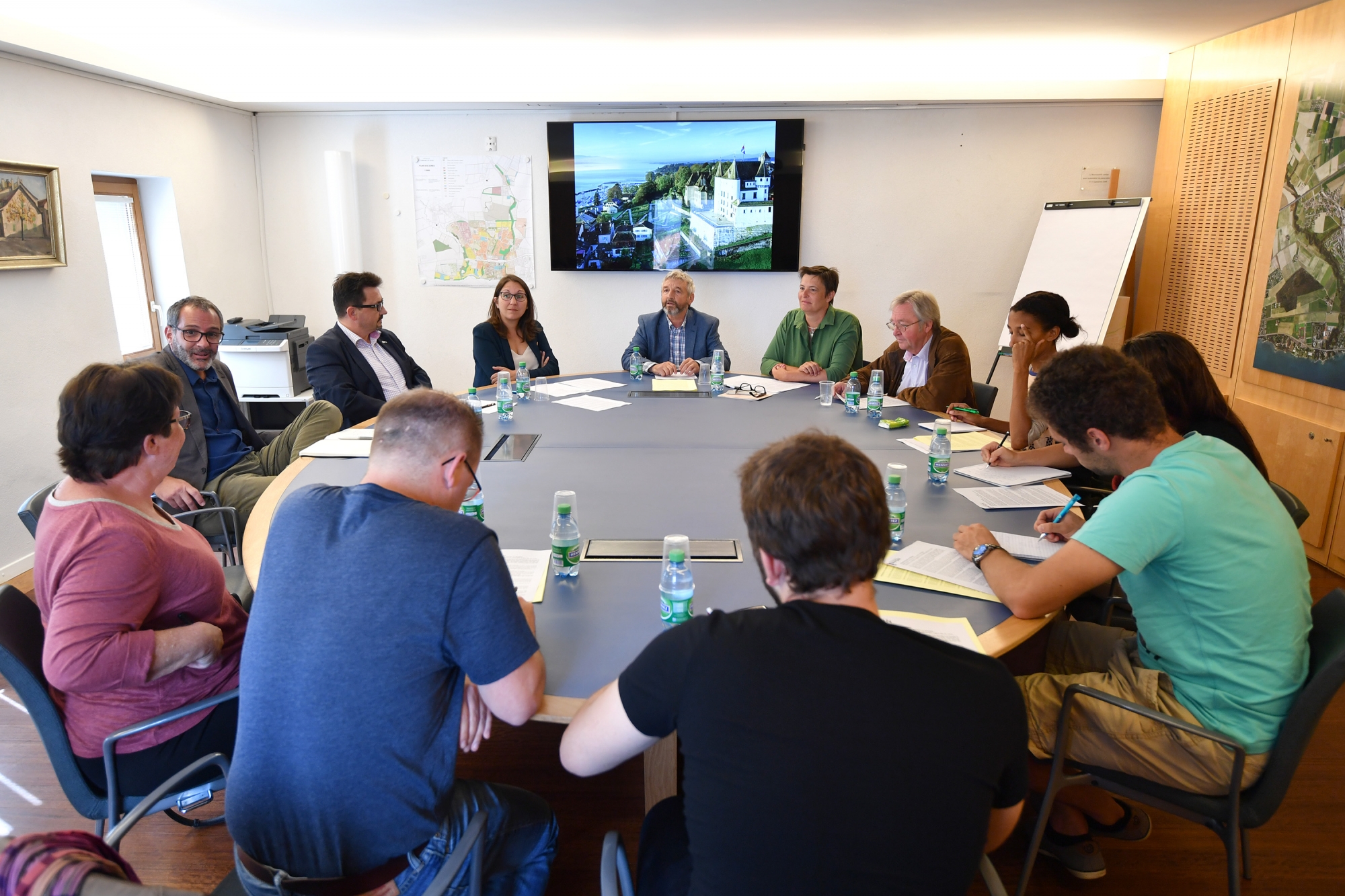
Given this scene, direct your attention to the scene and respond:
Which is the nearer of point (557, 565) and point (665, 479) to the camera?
point (557, 565)

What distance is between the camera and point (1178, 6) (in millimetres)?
4070

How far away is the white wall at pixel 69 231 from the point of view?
12.3 ft

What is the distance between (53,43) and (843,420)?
13.5ft

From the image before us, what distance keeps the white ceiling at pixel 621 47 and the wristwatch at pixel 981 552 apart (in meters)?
3.32

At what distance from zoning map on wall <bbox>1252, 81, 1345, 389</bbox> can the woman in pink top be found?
454cm

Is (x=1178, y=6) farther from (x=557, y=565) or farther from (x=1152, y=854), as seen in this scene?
(x=557, y=565)

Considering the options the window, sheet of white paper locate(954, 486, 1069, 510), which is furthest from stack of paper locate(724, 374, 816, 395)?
the window

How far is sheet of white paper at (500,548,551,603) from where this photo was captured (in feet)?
5.82

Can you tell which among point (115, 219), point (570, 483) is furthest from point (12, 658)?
point (115, 219)

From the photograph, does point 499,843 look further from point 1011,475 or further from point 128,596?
point 1011,475

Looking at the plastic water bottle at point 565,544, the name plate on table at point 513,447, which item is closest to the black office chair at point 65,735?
the plastic water bottle at point 565,544

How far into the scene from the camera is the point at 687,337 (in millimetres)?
4824

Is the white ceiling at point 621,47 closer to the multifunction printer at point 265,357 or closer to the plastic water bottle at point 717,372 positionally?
the multifunction printer at point 265,357

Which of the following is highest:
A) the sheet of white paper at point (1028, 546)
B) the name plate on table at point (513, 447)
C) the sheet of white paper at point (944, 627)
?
the name plate on table at point (513, 447)
